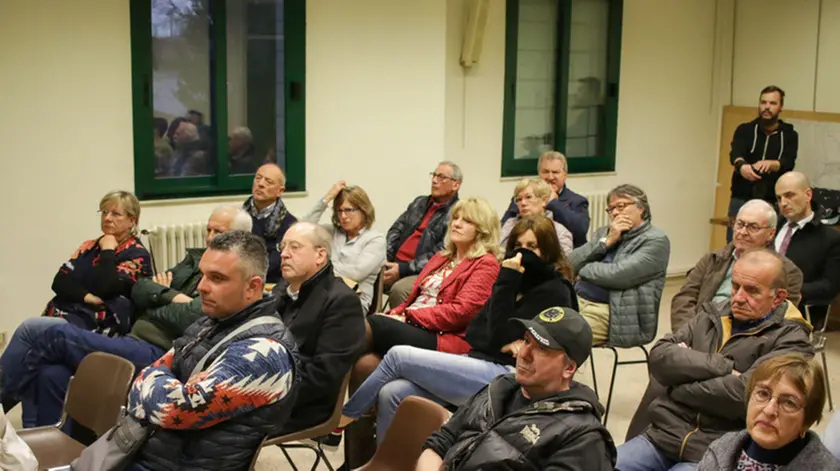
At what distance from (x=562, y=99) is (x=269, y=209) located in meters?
3.20

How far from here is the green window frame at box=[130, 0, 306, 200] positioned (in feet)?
19.6

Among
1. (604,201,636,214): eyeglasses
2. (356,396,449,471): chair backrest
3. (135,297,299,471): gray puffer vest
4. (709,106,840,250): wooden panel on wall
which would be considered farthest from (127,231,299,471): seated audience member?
(709,106,840,250): wooden panel on wall

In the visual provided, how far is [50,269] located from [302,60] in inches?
78.3

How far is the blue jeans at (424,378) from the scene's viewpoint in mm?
3934

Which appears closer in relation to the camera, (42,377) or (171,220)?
(42,377)

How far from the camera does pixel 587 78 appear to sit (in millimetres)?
8117

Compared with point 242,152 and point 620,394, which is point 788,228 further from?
point 242,152

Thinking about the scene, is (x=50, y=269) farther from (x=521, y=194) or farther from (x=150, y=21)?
(x=521, y=194)

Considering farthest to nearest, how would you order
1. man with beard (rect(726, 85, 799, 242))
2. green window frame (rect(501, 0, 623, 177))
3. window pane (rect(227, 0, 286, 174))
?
green window frame (rect(501, 0, 623, 177)) < man with beard (rect(726, 85, 799, 242)) < window pane (rect(227, 0, 286, 174))

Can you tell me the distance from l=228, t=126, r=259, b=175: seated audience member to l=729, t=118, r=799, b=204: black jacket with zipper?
138 inches

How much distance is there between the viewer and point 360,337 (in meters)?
3.81

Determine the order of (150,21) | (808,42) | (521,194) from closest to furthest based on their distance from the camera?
1. (521,194)
2. (150,21)
3. (808,42)

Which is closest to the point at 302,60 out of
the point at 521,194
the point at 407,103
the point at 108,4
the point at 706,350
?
the point at 407,103

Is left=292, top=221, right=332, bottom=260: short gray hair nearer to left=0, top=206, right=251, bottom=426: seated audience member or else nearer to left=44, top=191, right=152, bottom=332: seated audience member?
left=0, top=206, right=251, bottom=426: seated audience member
